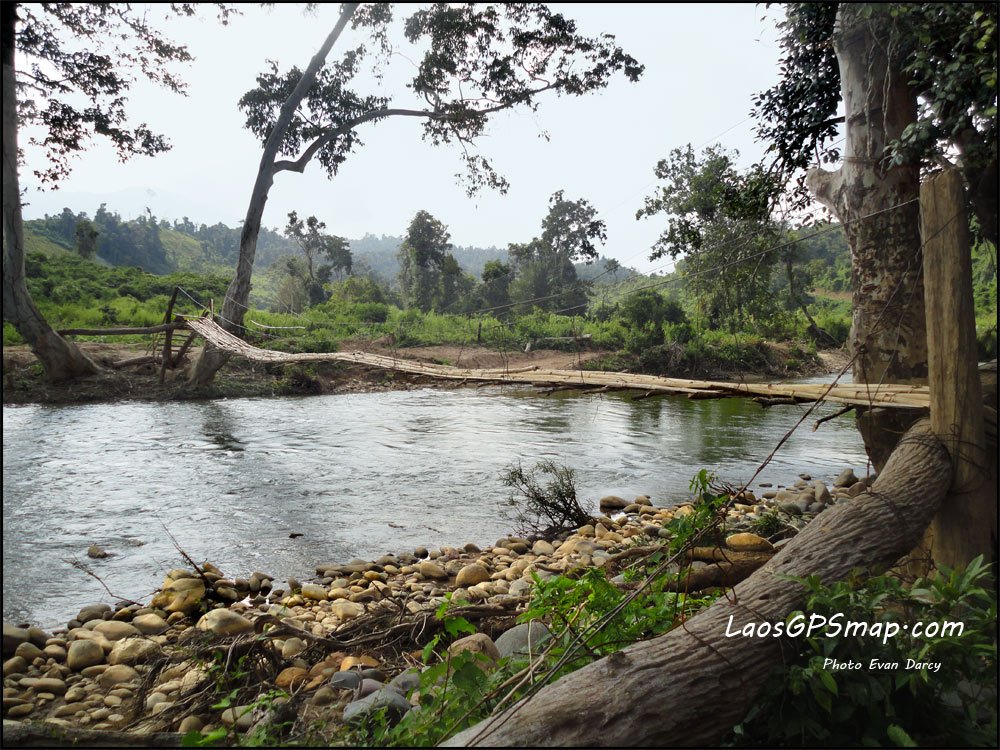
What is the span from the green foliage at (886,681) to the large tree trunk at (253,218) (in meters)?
7.44

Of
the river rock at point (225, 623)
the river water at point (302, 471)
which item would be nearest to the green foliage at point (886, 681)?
the river rock at point (225, 623)

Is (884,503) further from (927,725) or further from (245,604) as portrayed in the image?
(245,604)

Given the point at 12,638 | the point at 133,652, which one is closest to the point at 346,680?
the point at 133,652

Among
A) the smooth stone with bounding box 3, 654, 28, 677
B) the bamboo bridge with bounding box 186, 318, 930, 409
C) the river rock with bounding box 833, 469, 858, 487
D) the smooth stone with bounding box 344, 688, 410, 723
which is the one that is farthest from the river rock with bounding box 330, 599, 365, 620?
the river rock with bounding box 833, 469, 858, 487

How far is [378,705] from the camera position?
131cm

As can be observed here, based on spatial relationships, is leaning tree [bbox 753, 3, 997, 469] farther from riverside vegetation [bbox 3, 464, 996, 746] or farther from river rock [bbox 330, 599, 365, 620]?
river rock [bbox 330, 599, 365, 620]

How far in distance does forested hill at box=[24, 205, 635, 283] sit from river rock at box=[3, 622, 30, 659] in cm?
859

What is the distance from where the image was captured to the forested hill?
12.8 meters

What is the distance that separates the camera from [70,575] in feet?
8.61

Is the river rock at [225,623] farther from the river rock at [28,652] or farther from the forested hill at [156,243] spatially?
the forested hill at [156,243]

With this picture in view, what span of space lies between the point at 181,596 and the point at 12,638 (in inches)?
17.9

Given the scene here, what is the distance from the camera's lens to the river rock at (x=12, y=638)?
1.87 meters

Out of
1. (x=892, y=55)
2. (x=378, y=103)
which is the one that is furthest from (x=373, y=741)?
(x=378, y=103)

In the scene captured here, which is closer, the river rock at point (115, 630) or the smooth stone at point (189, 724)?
the smooth stone at point (189, 724)
